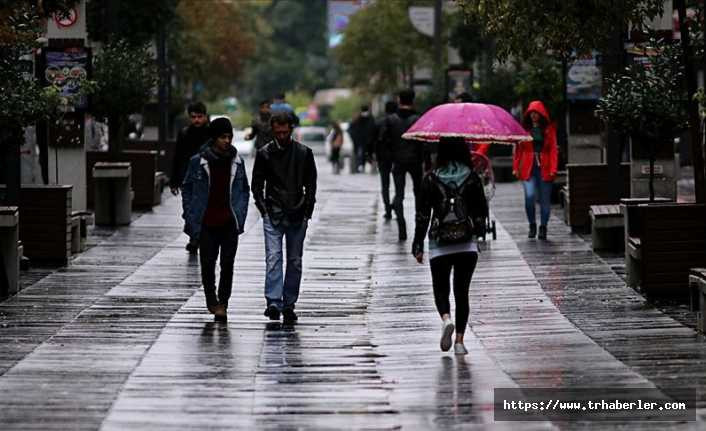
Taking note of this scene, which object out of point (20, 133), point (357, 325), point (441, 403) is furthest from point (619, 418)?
point (20, 133)

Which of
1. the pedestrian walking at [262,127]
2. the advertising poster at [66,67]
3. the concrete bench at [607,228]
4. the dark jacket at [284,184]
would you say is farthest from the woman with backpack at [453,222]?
the pedestrian walking at [262,127]

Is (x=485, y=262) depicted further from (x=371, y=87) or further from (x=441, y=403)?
(x=371, y=87)

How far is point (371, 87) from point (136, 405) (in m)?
68.2

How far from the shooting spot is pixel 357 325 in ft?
48.8

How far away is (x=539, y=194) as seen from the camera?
74.4 feet

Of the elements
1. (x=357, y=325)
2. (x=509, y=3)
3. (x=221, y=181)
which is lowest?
(x=357, y=325)

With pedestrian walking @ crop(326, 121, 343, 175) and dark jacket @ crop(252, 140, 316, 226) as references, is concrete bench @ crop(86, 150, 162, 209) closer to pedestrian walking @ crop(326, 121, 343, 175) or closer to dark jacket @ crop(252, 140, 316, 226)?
dark jacket @ crop(252, 140, 316, 226)

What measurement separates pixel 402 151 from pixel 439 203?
9769 millimetres

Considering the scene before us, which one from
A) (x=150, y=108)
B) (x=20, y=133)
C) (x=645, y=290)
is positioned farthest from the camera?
(x=150, y=108)

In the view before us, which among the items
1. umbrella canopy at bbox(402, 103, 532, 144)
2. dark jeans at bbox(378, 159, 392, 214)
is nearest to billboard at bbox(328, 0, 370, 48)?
dark jeans at bbox(378, 159, 392, 214)

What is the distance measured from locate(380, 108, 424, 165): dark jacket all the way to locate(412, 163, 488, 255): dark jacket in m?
9.33

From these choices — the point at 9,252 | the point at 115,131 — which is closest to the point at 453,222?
the point at 9,252

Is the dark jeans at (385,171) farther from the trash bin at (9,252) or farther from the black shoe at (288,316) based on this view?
the black shoe at (288,316)

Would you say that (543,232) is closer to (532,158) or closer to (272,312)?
(532,158)
